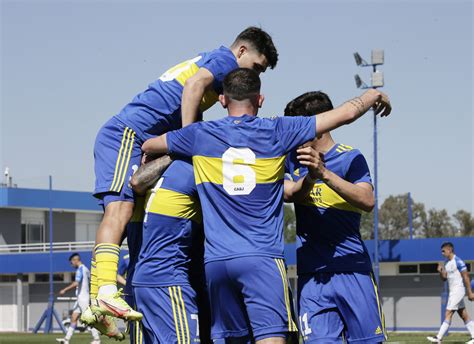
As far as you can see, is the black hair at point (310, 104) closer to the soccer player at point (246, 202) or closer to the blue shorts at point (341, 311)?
the soccer player at point (246, 202)

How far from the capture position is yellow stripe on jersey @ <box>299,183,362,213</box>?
7.52m

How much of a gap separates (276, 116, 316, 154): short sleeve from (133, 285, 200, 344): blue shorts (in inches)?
57.3

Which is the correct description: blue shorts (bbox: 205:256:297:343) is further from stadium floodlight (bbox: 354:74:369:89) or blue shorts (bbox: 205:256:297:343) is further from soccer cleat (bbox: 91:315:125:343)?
stadium floodlight (bbox: 354:74:369:89)

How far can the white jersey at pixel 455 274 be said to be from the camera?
23.6 meters

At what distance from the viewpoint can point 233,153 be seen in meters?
6.57

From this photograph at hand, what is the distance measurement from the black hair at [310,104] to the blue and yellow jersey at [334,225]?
0.37m

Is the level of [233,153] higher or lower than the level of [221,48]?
lower

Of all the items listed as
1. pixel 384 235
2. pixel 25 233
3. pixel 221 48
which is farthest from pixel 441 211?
pixel 221 48

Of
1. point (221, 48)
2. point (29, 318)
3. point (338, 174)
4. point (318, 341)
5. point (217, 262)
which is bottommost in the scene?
point (29, 318)

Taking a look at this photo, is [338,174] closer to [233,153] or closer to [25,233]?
[233,153]

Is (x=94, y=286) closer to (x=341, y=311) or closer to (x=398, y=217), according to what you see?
(x=341, y=311)

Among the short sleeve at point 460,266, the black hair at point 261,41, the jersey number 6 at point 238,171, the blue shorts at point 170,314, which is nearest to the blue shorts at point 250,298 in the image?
the jersey number 6 at point 238,171

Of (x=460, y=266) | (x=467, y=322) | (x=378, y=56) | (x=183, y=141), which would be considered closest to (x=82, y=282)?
(x=460, y=266)

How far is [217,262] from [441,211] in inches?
3282
